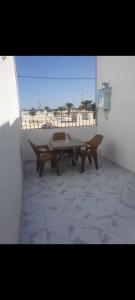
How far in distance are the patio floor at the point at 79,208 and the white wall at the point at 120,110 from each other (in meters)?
0.54

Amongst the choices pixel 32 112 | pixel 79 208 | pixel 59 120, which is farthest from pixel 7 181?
pixel 59 120

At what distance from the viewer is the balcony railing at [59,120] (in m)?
5.76

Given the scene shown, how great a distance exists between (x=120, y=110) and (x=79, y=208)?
2.70 metres

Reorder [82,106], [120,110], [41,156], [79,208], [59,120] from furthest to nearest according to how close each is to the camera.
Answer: [82,106], [59,120], [120,110], [41,156], [79,208]

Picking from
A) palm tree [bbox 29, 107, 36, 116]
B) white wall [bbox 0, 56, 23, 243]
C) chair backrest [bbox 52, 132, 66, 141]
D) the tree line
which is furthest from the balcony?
palm tree [bbox 29, 107, 36, 116]

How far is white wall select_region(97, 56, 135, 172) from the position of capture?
4.04m

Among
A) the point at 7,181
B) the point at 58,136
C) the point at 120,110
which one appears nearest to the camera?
the point at 7,181

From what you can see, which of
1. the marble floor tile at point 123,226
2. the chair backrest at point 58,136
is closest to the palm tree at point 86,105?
the chair backrest at point 58,136

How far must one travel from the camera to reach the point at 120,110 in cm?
450

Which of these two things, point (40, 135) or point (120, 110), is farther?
point (40, 135)

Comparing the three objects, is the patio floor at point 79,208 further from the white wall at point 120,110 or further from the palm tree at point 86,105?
the palm tree at point 86,105

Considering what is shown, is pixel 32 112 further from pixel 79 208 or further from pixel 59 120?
pixel 79 208

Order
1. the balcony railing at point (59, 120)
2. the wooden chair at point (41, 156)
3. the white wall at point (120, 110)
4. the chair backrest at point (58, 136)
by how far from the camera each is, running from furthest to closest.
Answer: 1. the balcony railing at point (59, 120)
2. the chair backrest at point (58, 136)
3. the wooden chair at point (41, 156)
4. the white wall at point (120, 110)
